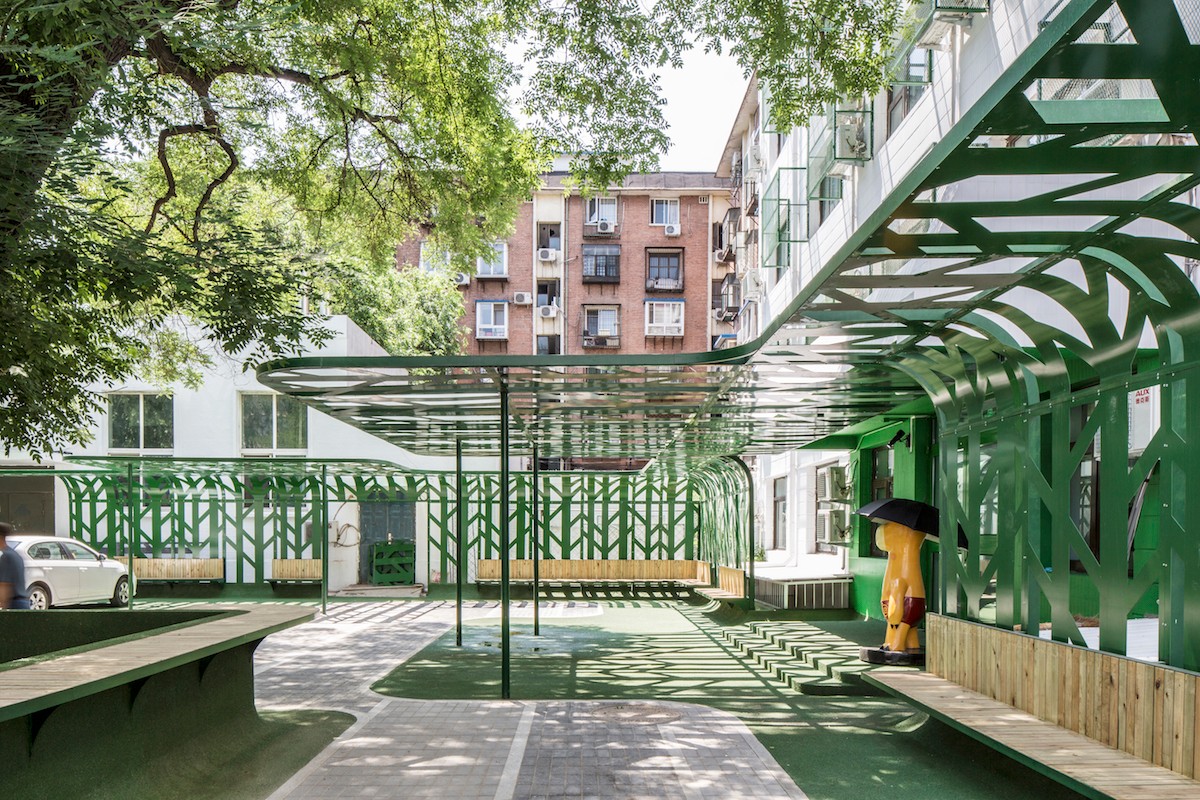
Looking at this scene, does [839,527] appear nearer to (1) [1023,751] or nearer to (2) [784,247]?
(2) [784,247]

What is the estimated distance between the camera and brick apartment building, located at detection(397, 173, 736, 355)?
→ 1870 inches

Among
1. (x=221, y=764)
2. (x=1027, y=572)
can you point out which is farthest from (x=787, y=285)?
(x=221, y=764)

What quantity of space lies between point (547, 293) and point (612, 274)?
9.84 ft

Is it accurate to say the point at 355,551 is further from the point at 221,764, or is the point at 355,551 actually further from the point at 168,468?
the point at 221,764

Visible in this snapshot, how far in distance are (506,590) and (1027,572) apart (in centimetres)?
484

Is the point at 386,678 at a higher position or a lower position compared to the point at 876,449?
lower

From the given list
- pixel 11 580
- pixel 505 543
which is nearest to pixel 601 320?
pixel 505 543

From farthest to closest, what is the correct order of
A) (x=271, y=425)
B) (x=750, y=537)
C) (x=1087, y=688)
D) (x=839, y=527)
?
(x=271, y=425), (x=839, y=527), (x=750, y=537), (x=1087, y=688)

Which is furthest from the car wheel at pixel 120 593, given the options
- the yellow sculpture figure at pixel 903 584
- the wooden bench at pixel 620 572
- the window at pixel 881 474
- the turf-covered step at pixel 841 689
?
the yellow sculpture figure at pixel 903 584

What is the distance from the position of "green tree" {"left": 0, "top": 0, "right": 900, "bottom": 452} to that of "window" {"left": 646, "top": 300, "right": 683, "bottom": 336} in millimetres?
27045

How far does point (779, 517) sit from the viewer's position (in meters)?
32.2

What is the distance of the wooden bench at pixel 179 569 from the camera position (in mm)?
22562

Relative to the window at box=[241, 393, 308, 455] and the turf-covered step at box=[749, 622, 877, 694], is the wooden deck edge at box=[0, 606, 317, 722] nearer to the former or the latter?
the turf-covered step at box=[749, 622, 877, 694]

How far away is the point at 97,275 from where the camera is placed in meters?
10.6
